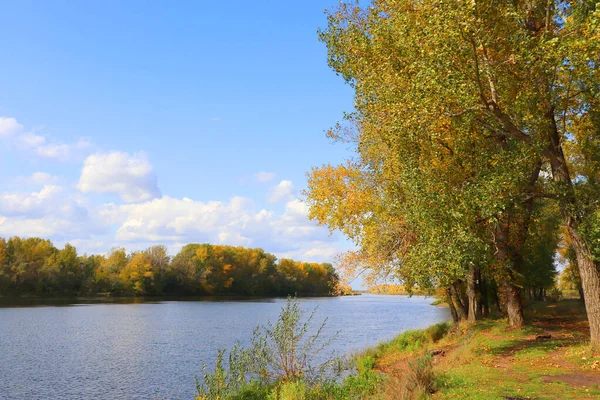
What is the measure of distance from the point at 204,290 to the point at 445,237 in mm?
121422

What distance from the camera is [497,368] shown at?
16.6m

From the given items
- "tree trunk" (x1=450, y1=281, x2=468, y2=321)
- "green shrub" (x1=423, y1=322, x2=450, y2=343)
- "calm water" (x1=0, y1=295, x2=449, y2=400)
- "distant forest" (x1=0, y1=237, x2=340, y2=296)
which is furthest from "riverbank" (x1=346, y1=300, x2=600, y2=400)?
"distant forest" (x1=0, y1=237, x2=340, y2=296)

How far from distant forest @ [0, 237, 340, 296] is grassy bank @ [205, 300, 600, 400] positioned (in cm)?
5549

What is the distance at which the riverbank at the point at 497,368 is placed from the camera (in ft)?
42.0

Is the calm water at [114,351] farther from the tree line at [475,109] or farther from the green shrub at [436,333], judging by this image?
the tree line at [475,109]

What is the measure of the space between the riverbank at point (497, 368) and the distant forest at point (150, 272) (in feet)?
174

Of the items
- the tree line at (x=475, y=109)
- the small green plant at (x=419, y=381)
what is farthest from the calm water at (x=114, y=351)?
the tree line at (x=475, y=109)

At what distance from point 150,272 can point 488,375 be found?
110630 millimetres

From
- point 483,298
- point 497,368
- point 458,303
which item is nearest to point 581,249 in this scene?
point 497,368

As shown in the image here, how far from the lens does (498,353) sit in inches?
759

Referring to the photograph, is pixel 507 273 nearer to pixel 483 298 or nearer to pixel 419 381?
pixel 419 381

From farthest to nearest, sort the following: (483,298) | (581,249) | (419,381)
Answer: (483,298), (581,249), (419,381)

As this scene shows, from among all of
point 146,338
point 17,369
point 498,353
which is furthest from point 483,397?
point 146,338

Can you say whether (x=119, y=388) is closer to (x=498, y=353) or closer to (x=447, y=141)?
(x=498, y=353)
